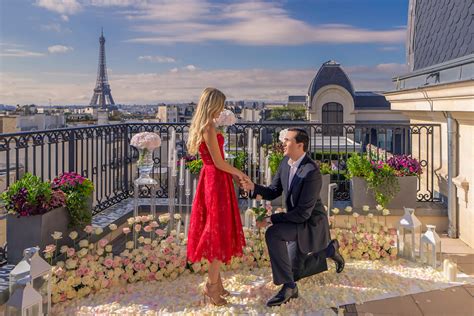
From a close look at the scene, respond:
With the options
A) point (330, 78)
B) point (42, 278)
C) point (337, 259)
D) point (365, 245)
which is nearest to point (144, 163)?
point (42, 278)

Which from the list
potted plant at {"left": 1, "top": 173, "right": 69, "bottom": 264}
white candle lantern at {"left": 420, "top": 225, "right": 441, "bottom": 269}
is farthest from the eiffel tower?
white candle lantern at {"left": 420, "top": 225, "right": 441, "bottom": 269}

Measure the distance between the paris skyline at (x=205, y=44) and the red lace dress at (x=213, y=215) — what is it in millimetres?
6806

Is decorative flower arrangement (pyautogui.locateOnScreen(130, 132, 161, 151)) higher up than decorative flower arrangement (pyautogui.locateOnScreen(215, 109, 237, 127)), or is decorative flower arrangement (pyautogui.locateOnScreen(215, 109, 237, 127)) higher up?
decorative flower arrangement (pyautogui.locateOnScreen(215, 109, 237, 127))

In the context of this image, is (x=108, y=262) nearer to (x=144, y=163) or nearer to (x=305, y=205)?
(x=144, y=163)

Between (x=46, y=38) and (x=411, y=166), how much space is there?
5103cm

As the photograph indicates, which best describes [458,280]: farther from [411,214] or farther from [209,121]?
[209,121]

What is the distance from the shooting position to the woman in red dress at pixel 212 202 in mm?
3608

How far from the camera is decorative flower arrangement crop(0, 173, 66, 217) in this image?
416 cm

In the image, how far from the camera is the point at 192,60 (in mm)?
33719

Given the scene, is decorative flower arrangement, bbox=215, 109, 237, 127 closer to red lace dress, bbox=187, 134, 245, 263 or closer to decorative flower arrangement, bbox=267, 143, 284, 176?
decorative flower arrangement, bbox=267, 143, 284, 176

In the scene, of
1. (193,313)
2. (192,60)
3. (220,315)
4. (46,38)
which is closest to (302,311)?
(220,315)

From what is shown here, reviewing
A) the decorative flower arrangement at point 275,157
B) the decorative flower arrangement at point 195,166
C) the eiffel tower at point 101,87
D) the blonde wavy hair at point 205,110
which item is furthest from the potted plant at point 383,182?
the eiffel tower at point 101,87

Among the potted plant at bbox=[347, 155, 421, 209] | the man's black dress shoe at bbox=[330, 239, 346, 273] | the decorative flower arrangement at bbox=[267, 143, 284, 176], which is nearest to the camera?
the man's black dress shoe at bbox=[330, 239, 346, 273]

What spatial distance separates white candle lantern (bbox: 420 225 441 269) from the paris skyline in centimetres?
616
